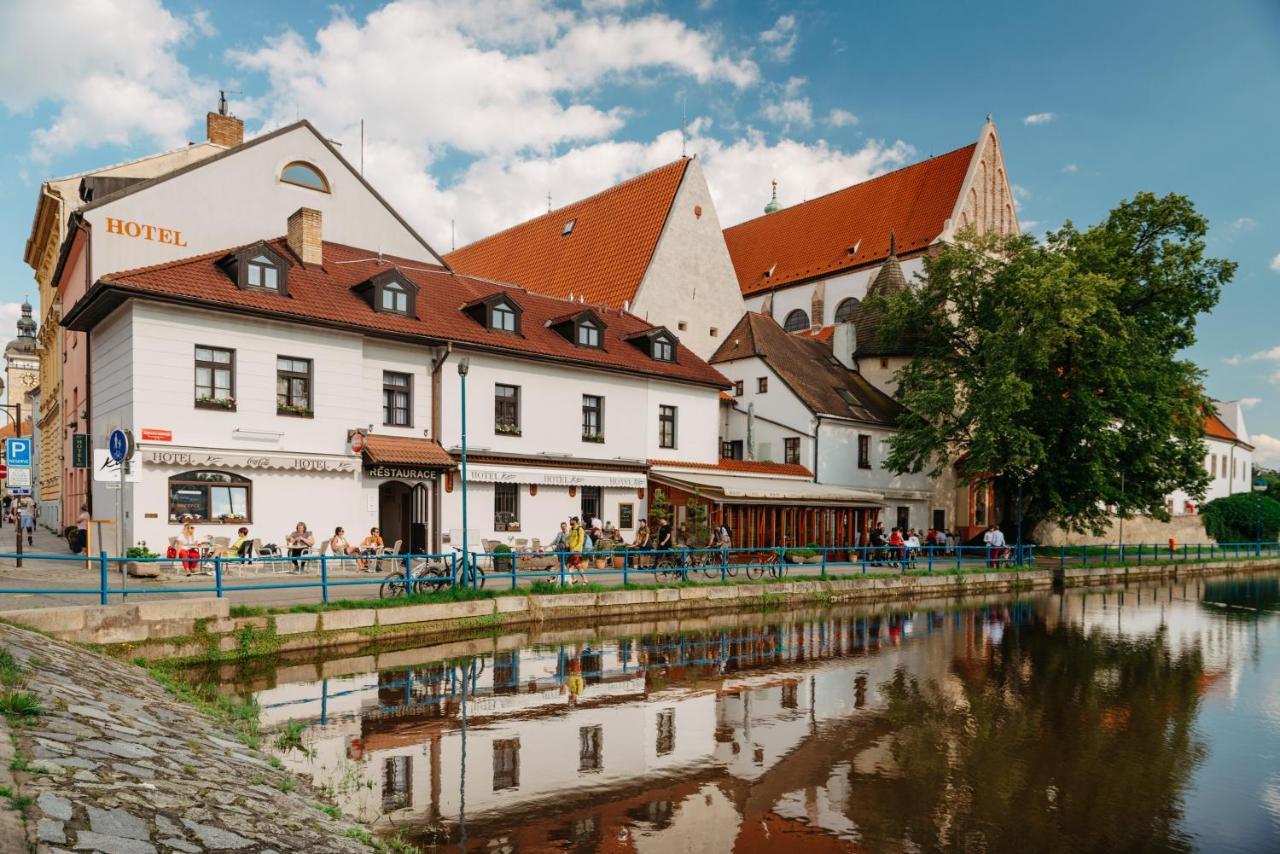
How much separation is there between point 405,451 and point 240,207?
31.6 feet

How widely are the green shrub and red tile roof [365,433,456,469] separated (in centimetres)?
5847

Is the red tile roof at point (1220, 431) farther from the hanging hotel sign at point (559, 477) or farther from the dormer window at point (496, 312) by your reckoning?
the dormer window at point (496, 312)

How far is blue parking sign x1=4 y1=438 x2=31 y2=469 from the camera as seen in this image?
62.3 feet

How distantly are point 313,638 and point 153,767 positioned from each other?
9141 millimetres

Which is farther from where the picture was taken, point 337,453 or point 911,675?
point 337,453

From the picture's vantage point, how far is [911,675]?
48.4 feet

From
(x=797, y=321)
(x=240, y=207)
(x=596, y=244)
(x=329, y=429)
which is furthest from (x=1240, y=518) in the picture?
(x=240, y=207)

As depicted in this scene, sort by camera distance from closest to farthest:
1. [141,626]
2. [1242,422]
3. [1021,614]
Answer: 1. [141,626]
2. [1021,614]
3. [1242,422]

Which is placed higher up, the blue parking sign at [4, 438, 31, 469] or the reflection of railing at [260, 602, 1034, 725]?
the blue parking sign at [4, 438, 31, 469]

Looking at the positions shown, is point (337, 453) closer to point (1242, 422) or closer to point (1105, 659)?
point (1105, 659)

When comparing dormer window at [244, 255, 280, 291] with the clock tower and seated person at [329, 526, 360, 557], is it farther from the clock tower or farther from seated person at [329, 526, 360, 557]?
the clock tower

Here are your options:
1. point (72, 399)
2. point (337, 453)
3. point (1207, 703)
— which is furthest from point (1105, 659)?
point (72, 399)

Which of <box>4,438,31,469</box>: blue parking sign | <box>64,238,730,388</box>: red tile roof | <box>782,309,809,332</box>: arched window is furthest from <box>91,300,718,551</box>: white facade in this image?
<box>782,309,809,332</box>: arched window

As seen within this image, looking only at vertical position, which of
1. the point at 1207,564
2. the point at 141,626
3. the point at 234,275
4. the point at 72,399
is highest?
the point at 234,275
